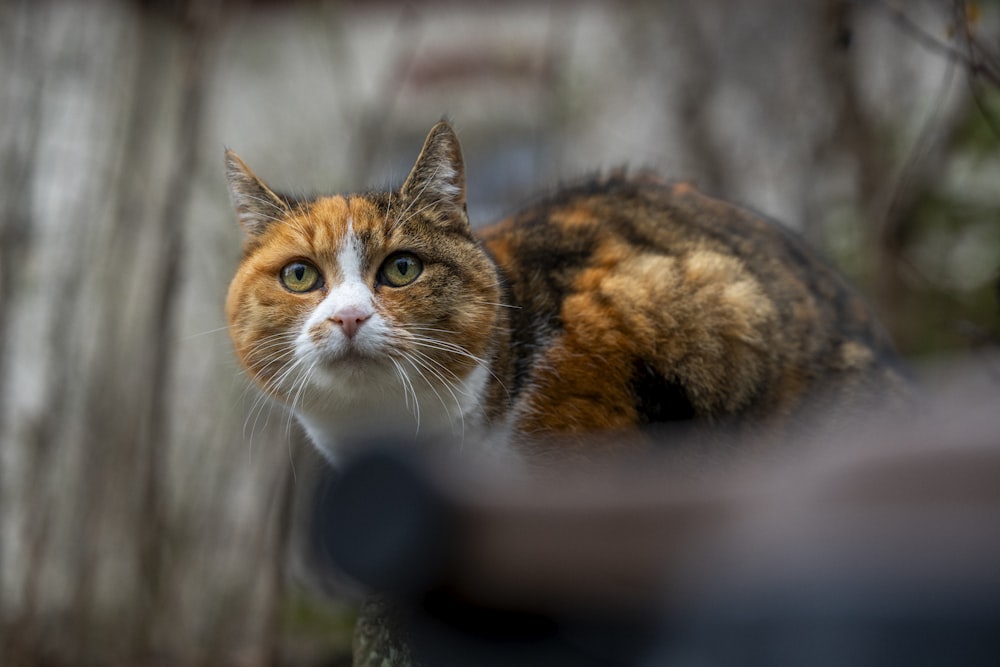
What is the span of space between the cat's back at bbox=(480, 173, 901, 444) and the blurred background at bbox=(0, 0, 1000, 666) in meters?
0.47

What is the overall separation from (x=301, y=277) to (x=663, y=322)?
98 centimetres

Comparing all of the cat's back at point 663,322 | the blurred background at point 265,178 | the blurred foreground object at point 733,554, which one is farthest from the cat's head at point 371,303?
the blurred foreground object at point 733,554

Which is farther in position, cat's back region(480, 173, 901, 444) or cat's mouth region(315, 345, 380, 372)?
cat's back region(480, 173, 901, 444)

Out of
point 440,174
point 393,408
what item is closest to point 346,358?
point 393,408

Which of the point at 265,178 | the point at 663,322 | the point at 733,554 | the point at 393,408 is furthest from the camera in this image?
the point at 265,178

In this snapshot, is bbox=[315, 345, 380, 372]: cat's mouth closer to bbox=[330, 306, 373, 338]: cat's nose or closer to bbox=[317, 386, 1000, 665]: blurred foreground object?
bbox=[330, 306, 373, 338]: cat's nose

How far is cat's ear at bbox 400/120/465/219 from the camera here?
2.46 m

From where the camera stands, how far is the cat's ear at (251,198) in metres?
2.54

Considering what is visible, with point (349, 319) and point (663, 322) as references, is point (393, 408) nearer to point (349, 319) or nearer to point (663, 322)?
point (349, 319)

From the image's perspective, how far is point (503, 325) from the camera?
254 centimetres

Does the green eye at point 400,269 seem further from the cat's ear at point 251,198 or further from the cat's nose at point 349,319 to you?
the cat's ear at point 251,198

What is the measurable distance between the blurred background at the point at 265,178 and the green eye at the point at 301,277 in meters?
0.54

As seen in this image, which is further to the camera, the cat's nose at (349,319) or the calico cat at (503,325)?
the calico cat at (503,325)

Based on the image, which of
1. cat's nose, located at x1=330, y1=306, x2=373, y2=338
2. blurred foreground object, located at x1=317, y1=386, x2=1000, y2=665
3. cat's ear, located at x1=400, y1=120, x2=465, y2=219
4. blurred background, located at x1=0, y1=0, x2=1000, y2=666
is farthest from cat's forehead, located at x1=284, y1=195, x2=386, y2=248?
blurred foreground object, located at x1=317, y1=386, x2=1000, y2=665
